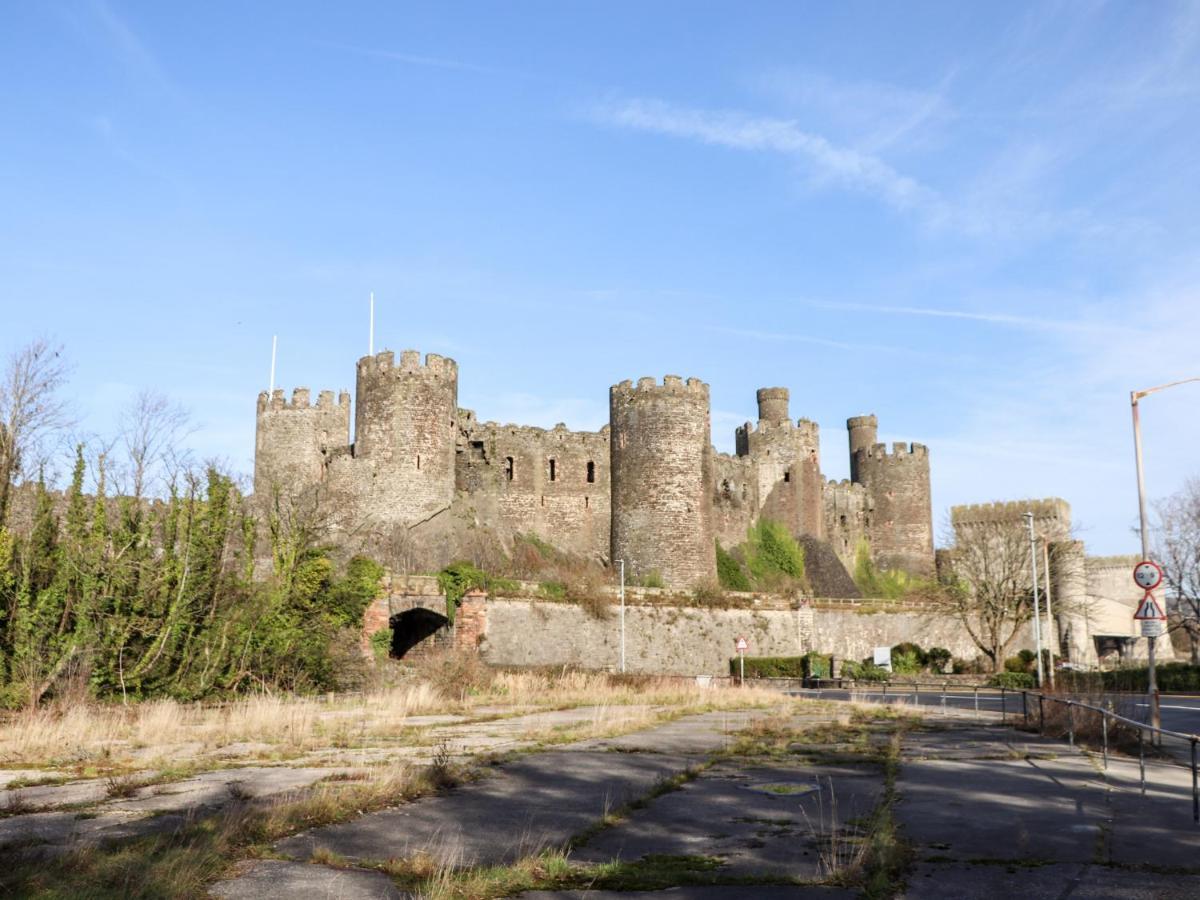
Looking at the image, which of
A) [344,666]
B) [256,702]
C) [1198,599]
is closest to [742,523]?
[1198,599]

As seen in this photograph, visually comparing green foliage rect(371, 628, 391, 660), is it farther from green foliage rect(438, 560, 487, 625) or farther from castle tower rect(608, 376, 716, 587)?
castle tower rect(608, 376, 716, 587)

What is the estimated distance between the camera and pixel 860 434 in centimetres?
7056

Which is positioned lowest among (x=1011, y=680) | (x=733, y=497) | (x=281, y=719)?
(x=1011, y=680)

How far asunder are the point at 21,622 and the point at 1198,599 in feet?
168

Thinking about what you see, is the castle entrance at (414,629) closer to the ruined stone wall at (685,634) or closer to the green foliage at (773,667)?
the ruined stone wall at (685,634)

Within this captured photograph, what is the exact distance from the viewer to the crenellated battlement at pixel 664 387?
5003 cm

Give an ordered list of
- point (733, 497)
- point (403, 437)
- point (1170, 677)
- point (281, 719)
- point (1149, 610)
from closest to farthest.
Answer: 1. point (1149, 610)
2. point (281, 719)
3. point (1170, 677)
4. point (403, 437)
5. point (733, 497)

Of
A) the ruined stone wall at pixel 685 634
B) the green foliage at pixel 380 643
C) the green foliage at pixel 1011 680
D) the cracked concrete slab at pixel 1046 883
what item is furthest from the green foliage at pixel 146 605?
the green foliage at pixel 1011 680

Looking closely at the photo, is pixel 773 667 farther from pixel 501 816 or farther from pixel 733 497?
pixel 501 816

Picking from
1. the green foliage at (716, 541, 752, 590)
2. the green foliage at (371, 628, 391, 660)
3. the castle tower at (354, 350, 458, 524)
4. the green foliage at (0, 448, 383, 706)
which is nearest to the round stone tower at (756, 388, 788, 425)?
the green foliage at (716, 541, 752, 590)

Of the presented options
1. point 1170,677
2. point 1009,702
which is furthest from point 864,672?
point 1009,702

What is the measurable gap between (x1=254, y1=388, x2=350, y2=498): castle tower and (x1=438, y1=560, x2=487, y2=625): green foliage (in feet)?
40.4

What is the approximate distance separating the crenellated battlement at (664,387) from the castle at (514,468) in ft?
0.19

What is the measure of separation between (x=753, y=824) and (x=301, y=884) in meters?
3.53
